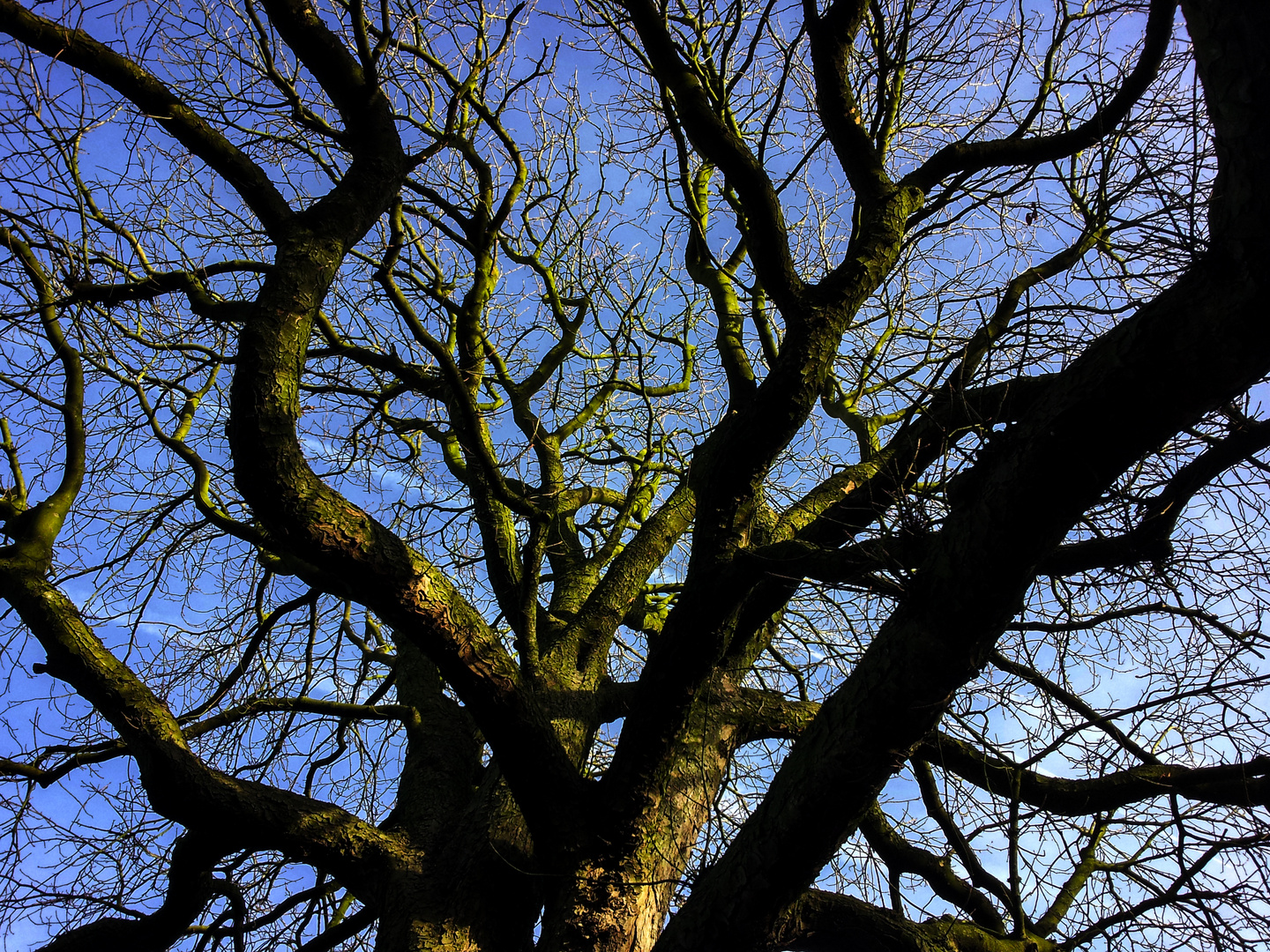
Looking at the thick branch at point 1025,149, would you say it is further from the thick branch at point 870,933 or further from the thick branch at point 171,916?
the thick branch at point 171,916

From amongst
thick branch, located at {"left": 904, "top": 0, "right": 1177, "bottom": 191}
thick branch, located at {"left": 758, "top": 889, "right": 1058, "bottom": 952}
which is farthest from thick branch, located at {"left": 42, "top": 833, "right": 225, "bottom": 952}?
thick branch, located at {"left": 904, "top": 0, "right": 1177, "bottom": 191}

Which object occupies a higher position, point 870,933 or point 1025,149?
point 1025,149

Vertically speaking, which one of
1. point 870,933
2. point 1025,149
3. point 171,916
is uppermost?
point 1025,149

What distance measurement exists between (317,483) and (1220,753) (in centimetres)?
308

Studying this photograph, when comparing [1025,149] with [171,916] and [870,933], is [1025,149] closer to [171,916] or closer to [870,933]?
[870,933]

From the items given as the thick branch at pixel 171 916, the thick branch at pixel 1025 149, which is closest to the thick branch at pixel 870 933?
the thick branch at pixel 171 916

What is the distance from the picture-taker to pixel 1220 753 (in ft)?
8.05

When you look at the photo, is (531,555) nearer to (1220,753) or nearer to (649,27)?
(649,27)

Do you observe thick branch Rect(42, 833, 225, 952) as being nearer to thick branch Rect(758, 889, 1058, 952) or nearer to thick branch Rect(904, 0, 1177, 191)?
thick branch Rect(758, 889, 1058, 952)


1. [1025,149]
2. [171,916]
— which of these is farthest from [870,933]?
[1025,149]

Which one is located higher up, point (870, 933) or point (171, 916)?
point (870, 933)

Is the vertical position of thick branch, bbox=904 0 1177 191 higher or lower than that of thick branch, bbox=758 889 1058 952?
higher

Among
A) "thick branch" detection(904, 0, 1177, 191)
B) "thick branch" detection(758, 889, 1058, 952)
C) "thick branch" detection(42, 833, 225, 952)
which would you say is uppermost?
"thick branch" detection(904, 0, 1177, 191)

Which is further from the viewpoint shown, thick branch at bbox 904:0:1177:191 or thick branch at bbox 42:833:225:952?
thick branch at bbox 42:833:225:952
